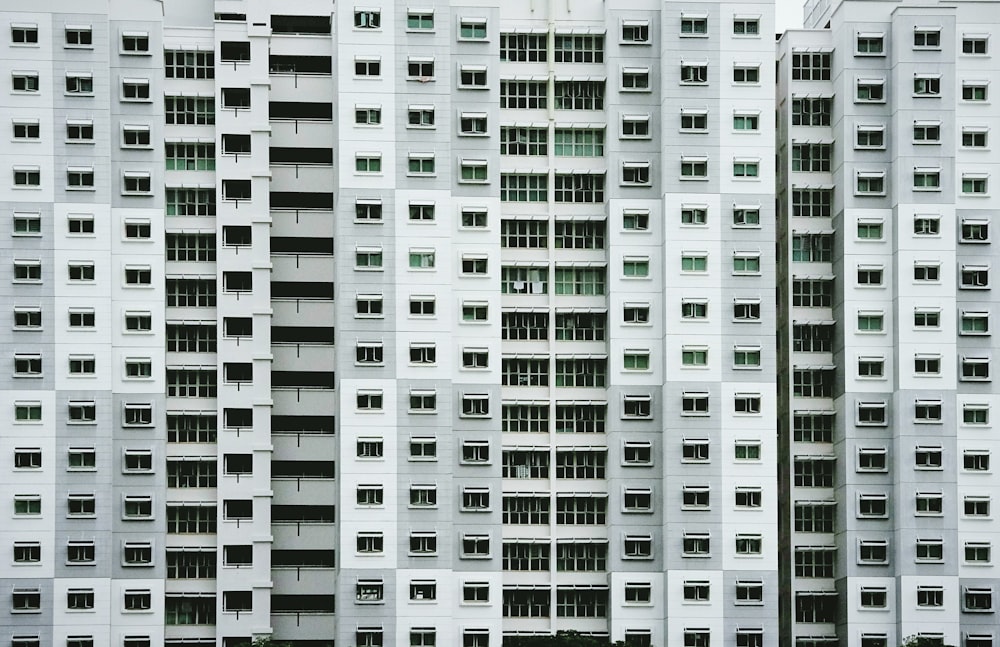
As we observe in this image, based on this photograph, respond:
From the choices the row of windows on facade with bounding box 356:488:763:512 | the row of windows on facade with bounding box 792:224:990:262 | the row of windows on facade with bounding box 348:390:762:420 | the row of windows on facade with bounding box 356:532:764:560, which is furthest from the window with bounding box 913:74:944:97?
the row of windows on facade with bounding box 356:532:764:560

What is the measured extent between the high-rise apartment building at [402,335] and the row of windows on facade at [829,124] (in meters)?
3.78

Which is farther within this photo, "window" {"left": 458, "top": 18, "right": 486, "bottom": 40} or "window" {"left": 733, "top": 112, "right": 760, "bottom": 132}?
"window" {"left": 458, "top": 18, "right": 486, "bottom": 40}

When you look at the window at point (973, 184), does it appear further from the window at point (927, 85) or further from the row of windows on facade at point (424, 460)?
the row of windows on facade at point (424, 460)

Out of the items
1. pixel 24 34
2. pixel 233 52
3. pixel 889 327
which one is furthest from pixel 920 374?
pixel 24 34

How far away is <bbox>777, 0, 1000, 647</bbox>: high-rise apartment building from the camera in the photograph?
9606cm

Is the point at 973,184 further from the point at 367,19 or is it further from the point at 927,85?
the point at 367,19

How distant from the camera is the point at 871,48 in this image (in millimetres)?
99875

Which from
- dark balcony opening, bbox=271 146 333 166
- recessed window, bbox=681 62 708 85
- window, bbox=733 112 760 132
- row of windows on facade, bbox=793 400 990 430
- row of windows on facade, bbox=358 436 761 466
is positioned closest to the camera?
row of windows on facade, bbox=358 436 761 466

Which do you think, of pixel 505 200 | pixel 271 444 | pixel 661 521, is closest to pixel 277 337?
A: pixel 271 444

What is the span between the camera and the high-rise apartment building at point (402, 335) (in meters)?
95.4

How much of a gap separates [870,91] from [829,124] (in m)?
2.65

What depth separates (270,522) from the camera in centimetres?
9794

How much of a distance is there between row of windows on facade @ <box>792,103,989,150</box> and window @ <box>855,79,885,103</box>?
4.08 ft

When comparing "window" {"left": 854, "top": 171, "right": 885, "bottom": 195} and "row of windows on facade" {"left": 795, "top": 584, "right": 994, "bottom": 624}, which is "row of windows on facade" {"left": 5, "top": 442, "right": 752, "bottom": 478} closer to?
"row of windows on facade" {"left": 795, "top": 584, "right": 994, "bottom": 624}
